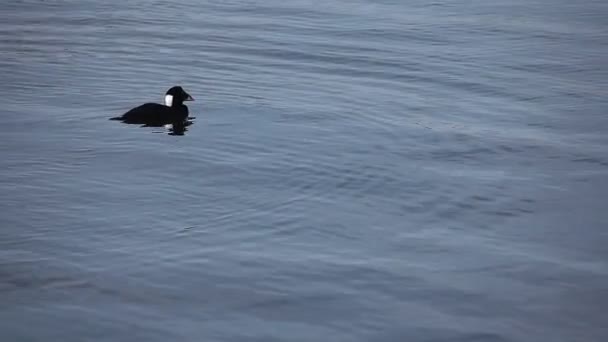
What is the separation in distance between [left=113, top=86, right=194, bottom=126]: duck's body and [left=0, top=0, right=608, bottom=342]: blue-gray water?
42 cm

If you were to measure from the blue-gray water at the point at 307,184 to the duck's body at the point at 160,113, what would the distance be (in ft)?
1.38

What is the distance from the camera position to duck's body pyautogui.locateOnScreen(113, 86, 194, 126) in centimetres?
1791

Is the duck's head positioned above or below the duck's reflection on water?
above

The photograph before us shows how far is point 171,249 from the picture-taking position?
12281 millimetres

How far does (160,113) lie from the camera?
59.3 feet

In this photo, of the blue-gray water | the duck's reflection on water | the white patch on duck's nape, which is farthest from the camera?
the white patch on duck's nape

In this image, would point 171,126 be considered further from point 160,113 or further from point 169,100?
point 169,100

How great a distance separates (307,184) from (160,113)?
4.06 m

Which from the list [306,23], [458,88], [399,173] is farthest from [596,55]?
[399,173]

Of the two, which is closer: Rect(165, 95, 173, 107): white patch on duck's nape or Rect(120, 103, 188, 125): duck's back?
Rect(120, 103, 188, 125): duck's back

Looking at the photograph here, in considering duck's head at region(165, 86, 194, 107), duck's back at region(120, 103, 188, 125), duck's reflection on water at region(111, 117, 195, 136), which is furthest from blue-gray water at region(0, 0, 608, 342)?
duck's head at region(165, 86, 194, 107)

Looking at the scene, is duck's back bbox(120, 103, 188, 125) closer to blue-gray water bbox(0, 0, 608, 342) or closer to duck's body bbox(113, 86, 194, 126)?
duck's body bbox(113, 86, 194, 126)

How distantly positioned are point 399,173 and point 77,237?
4.79 metres

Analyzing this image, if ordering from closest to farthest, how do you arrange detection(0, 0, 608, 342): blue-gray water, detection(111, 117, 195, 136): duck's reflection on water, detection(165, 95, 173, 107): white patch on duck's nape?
1. detection(0, 0, 608, 342): blue-gray water
2. detection(111, 117, 195, 136): duck's reflection on water
3. detection(165, 95, 173, 107): white patch on duck's nape
